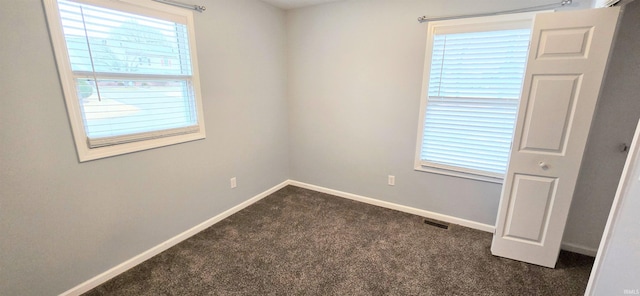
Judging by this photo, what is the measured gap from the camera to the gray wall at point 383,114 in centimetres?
202

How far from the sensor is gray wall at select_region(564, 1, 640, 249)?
1.81 metres

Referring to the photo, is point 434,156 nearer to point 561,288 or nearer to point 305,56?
point 561,288

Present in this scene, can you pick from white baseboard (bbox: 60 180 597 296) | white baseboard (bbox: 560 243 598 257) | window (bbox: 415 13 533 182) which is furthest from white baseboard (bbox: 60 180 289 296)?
white baseboard (bbox: 560 243 598 257)

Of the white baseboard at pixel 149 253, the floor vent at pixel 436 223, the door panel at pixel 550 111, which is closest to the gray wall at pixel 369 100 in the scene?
the floor vent at pixel 436 223

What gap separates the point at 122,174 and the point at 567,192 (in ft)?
11.0

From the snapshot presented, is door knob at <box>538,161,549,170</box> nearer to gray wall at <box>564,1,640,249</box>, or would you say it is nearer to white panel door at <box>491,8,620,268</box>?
white panel door at <box>491,8,620,268</box>

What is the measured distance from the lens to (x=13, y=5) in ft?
4.49

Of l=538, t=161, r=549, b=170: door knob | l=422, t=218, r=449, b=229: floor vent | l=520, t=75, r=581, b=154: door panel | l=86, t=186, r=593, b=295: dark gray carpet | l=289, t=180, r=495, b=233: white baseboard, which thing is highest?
l=520, t=75, r=581, b=154: door panel

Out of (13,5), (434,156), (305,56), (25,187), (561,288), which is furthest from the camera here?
(305,56)

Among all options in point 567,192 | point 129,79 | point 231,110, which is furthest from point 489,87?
point 129,79

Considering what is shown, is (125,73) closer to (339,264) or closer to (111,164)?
(111,164)

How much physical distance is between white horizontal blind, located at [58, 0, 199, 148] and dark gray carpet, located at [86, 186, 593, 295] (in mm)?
1079

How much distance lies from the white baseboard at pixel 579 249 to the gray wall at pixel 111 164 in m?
3.17

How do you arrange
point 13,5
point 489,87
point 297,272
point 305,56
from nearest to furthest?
point 13,5 → point 297,272 → point 489,87 → point 305,56
